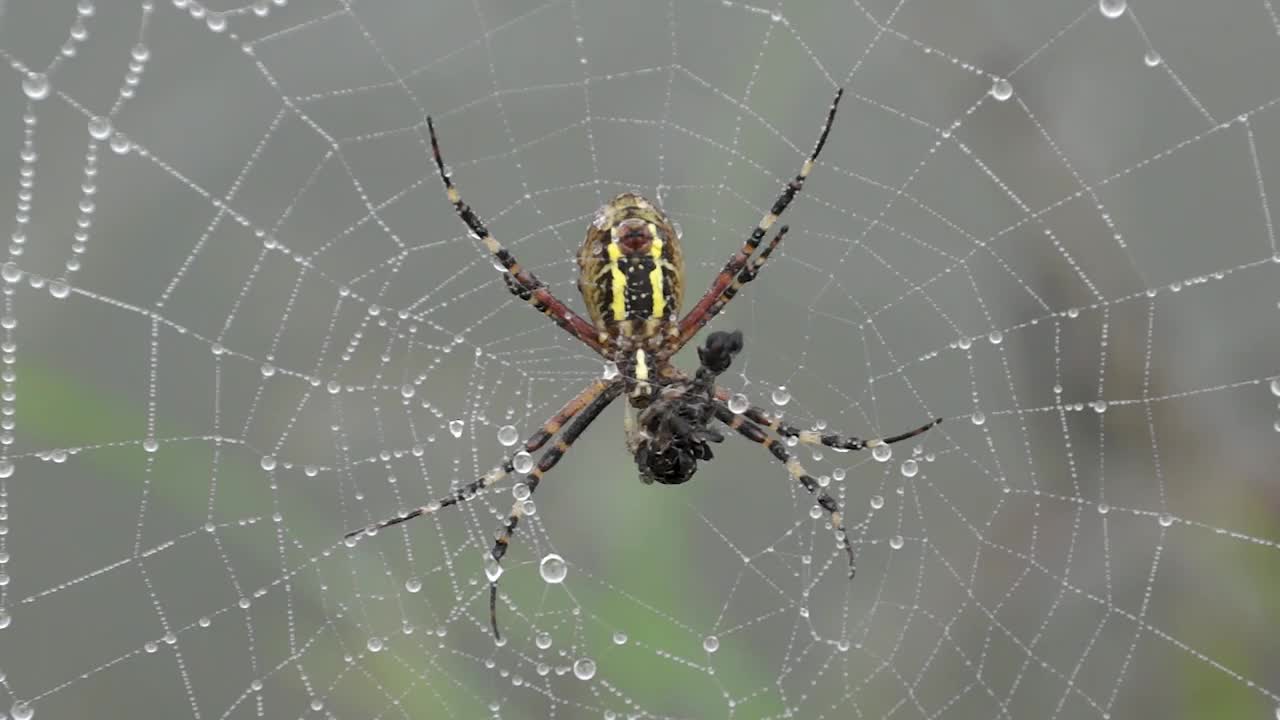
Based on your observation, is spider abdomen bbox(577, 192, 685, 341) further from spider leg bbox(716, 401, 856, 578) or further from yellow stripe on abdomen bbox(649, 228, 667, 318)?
spider leg bbox(716, 401, 856, 578)

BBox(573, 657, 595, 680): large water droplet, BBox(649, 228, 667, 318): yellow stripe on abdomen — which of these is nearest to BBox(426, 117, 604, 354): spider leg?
BBox(649, 228, 667, 318): yellow stripe on abdomen

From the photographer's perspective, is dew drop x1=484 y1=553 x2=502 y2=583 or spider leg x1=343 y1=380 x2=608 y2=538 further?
spider leg x1=343 y1=380 x2=608 y2=538

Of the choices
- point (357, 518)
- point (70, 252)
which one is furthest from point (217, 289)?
point (357, 518)

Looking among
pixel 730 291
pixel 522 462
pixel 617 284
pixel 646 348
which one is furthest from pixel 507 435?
pixel 730 291

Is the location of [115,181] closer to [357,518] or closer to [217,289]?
[217,289]

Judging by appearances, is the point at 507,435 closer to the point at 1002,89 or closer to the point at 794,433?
the point at 794,433

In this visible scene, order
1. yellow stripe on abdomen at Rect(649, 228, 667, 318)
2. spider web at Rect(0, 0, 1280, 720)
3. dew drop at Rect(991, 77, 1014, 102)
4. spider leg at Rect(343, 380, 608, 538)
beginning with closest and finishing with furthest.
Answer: dew drop at Rect(991, 77, 1014, 102) → spider web at Rect(0, 0, 1280, 720) → yellow stripe on abdomen at Rect(649, 228, 667, 318) → spider leg at Rect(343, 380, 608, 538)
